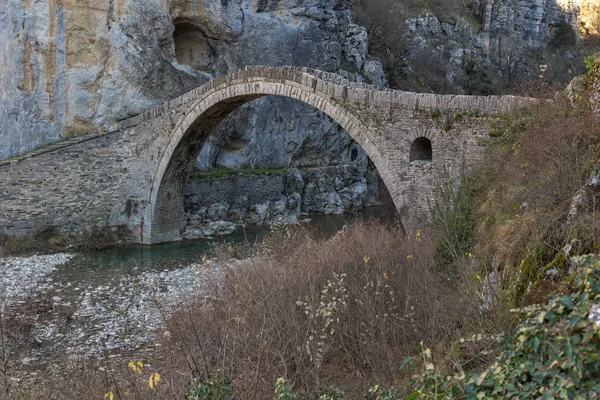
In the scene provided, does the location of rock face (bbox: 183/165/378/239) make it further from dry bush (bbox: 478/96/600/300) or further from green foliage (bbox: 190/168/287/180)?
dry bush (bbox: 478/96/600/300)

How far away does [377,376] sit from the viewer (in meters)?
5.18

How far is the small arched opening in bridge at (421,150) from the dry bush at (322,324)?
3042 mm

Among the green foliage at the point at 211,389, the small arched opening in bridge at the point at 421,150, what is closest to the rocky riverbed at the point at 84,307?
the green foliage at the point at 211,389

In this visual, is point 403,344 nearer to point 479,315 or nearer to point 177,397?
point 479,315

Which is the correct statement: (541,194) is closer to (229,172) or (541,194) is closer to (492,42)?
(229,172)

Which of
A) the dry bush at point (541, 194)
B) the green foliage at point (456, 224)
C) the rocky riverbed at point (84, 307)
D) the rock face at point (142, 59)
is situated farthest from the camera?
the rock face at point (142, 59)

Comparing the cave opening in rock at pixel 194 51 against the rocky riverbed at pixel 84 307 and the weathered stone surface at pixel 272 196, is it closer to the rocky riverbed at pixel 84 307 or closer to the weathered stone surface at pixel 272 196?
the weathered stone surface at pixel 272 196


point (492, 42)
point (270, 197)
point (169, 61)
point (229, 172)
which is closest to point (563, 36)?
point (492, 42)

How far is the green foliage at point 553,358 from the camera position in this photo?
2637 mm

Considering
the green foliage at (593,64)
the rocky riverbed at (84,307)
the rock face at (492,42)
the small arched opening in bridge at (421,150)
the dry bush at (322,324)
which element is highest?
the rock face at (492,42)

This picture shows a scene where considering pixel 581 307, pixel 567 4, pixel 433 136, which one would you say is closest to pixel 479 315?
pixel 581 307

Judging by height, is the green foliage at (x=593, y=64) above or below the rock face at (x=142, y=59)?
below

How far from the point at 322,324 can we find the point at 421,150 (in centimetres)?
544

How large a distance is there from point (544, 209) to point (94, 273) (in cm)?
991
